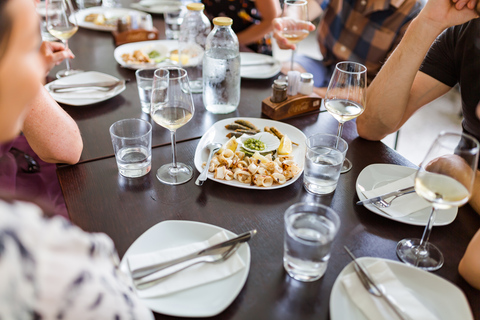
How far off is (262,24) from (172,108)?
5.34ft

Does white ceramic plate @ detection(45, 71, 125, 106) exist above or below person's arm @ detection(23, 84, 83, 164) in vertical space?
below

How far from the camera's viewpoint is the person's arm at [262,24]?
2.37m

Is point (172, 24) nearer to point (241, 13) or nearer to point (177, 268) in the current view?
point (241, 13)

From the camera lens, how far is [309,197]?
38.8 inches

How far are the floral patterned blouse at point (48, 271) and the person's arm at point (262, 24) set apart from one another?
2211 millimetres

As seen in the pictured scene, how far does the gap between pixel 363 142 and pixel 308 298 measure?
68 cm

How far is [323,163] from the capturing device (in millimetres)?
1024

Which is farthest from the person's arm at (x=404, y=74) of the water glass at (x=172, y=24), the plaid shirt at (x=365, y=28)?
the water glass at (x=172, y=24)

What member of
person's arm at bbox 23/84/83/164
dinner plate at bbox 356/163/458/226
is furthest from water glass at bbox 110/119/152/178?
dinner plate at bbox 356/163/458/226

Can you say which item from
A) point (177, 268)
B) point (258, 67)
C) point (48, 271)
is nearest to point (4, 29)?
point (48, 271)

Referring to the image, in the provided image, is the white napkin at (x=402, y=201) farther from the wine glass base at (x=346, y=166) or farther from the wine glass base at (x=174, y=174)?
the wine glass base at (x=174, y=174)

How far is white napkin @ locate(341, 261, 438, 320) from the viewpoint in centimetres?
67

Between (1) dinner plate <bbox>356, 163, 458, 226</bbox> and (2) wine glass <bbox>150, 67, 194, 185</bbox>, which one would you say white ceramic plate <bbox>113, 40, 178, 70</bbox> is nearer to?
(2) wine glass <bbox>150, 67, 194, 185</bbox>

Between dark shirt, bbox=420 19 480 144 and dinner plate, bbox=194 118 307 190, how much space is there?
1.94 feet
